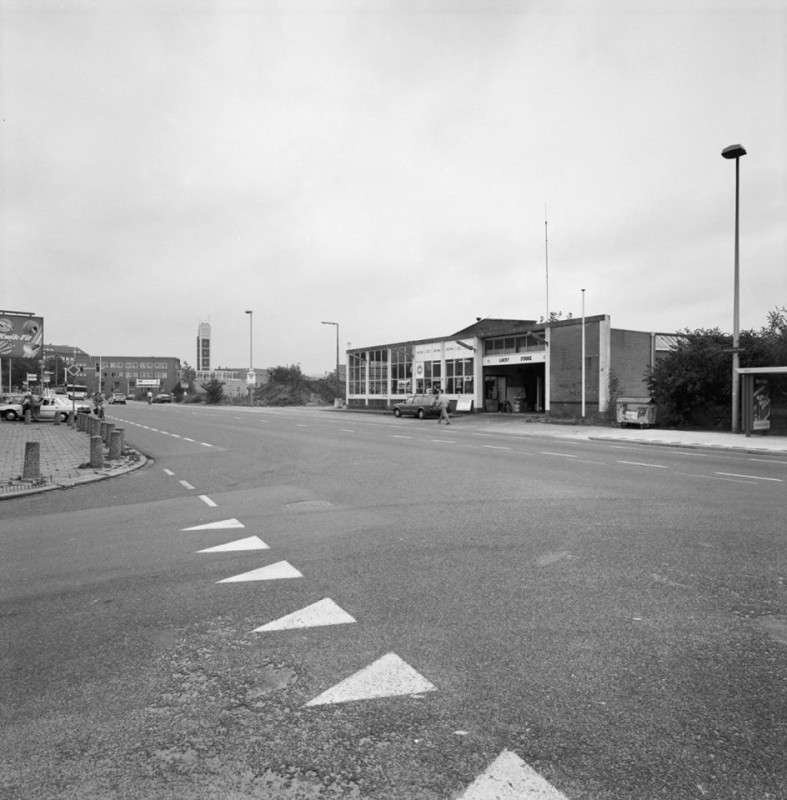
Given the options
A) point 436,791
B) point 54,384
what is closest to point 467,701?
point 436,791

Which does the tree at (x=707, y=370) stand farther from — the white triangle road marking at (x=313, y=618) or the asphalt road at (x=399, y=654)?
the white triangle road marking at (x=313, y=618)

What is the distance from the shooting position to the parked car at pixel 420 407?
40469 millimetres

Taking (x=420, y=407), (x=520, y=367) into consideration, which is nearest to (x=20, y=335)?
(x=420, y=407)

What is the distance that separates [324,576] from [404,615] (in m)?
1.17

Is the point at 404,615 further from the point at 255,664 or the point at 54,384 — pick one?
the point at 54,384

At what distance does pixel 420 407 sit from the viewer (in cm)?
4075

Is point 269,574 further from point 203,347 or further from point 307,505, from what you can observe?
point 203,347

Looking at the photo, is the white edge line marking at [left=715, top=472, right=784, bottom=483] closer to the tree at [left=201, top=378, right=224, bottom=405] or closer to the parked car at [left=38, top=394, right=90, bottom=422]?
the parked car at [left=38, top=394, right=90, bottom=422]

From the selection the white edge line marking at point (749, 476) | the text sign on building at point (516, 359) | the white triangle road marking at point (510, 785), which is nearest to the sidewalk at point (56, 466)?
the white triangle road marking at point (510, 785)

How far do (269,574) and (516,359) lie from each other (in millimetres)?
35505

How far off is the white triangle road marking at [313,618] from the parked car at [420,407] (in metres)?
35.9

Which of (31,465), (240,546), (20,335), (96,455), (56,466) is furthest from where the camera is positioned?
(20,335)

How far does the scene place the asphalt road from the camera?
252 centimetres

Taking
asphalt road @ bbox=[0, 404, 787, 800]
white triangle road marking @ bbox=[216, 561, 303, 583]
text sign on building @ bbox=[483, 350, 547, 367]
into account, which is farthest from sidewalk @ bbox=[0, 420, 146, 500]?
text sign on building @ bbox=[483, 350, 547, 367]
